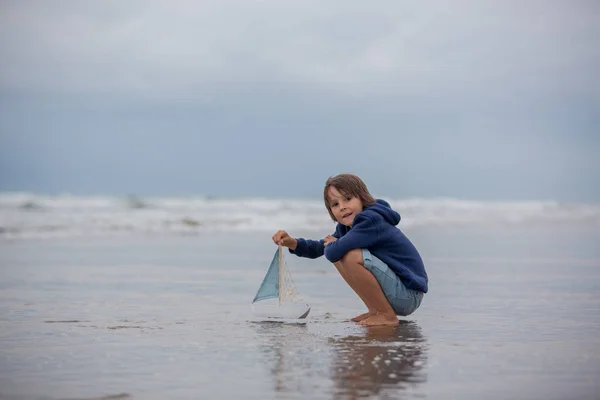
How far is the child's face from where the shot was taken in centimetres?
581

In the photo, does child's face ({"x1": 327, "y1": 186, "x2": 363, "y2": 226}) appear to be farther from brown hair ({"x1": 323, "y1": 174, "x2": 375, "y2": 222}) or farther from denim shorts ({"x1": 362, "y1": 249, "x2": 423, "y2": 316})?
denim shorts ({"x1": 362, "y1": 249, "x2": 423, "y2": 316})

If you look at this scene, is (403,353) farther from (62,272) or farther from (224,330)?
(62,272)

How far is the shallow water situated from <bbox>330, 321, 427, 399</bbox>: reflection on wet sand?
11 millimetres

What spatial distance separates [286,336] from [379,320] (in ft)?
2.41

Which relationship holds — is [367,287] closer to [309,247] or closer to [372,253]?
[372,253]

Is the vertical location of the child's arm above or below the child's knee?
above

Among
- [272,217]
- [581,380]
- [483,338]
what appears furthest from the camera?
[272,217]

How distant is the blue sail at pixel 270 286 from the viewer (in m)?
6.08

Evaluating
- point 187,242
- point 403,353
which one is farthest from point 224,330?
point 187,242

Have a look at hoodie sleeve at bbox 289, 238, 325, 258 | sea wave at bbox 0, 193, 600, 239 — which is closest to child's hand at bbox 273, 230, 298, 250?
hoodie sleeve at bbox 289, 238, 325, 258

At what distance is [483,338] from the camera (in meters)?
5.24

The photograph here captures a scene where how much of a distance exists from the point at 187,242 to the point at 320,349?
10206 millimetres

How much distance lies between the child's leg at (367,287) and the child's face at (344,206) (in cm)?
29

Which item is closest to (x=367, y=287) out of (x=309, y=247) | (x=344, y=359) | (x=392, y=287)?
(x=392, y=287)
